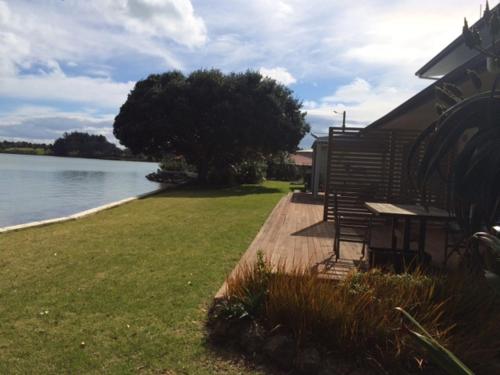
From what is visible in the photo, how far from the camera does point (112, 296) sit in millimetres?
4586

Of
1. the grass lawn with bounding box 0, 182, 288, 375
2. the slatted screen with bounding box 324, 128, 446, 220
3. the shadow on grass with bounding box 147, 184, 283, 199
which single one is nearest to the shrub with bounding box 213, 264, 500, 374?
the grass lawn with bounding box 0, 182, 288, 375

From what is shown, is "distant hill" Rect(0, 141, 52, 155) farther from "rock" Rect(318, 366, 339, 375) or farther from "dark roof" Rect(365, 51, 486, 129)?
"rock" Rect(318, 366, 339, 375)

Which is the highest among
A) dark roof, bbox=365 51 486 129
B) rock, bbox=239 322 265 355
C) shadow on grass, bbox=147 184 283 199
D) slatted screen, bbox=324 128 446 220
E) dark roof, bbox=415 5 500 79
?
dark roof, bbox=415 5 500 79

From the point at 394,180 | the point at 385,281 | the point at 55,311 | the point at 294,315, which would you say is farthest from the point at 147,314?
the point at 394,180

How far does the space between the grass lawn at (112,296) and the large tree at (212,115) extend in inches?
643

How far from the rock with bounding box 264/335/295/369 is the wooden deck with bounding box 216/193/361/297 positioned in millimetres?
820

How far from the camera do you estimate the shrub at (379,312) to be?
3094 millimetres

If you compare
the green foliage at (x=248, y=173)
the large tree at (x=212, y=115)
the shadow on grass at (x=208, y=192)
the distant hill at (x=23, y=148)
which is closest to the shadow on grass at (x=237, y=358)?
the shadow on grass at (x=208, y=192)

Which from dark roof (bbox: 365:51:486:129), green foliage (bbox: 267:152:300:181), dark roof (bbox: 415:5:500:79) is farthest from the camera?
green foliage (bbox: 267:152:300:181)

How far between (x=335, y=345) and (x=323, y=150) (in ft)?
50.5

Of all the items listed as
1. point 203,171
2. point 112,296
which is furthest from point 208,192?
point 112,296

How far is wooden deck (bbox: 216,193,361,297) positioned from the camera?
16.7ft

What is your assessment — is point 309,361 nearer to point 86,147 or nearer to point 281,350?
Answer: point 281,350

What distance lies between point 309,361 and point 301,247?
3.45 meters
